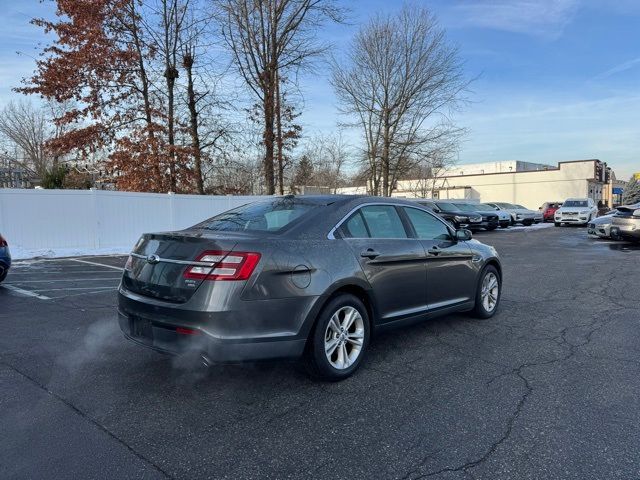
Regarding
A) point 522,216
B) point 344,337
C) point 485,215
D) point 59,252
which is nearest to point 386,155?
point 485,215

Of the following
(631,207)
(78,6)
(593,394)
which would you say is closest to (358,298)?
(593,394)

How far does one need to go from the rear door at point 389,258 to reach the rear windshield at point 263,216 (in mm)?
481

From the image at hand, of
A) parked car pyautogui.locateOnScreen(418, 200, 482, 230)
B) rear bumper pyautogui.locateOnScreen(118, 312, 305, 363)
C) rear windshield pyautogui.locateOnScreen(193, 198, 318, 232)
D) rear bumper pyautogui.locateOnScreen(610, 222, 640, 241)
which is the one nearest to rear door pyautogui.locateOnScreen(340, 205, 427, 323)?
rear windshield pyautogui.locateOnScreen(193, 198, 318, 232)

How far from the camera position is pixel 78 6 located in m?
19.7

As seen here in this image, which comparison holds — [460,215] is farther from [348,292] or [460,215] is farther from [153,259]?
[153,259]

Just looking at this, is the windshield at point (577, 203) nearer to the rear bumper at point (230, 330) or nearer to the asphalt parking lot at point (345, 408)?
the asphalt parking lot at point (345, 408)

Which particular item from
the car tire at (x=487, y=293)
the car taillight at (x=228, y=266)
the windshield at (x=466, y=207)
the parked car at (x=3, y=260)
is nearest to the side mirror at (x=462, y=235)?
the car tire at (x=487, y=293)

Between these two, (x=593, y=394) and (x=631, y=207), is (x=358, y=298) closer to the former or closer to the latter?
(x=593, y=394)

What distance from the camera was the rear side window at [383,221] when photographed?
4.52m

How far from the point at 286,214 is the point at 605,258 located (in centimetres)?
1165

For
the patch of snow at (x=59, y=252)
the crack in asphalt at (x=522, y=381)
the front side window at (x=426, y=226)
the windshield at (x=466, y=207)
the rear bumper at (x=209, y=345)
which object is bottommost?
the crack in asphalt at (x=522, y=381)

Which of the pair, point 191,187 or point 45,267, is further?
point 191,187

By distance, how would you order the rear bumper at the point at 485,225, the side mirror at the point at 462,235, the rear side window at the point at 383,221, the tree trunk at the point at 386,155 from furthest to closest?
the tree trunk at the point at 386,155 < the rear bumper at the point at 485,225 < the side mirror at the point at 462,235 < the rear side window at the point at 383,221

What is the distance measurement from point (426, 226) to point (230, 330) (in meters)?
2.70
